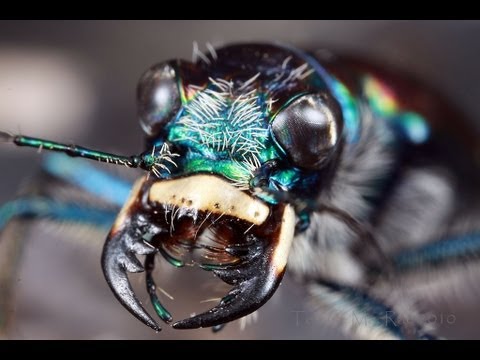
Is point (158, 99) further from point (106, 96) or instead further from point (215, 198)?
point (106, 96)

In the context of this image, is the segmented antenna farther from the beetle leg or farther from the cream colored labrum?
the beetle leg

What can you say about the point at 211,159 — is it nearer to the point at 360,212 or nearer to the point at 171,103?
the point at 171,103

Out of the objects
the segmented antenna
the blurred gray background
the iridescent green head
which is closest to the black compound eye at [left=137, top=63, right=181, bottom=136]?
the iridescent green head

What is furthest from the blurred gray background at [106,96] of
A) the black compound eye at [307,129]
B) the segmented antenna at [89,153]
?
the black compound eye at [307,129]

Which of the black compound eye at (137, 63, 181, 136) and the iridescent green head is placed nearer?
the iridescent green head

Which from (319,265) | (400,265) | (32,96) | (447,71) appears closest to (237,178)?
(319,265)

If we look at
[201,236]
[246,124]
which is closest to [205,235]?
[201,236]
